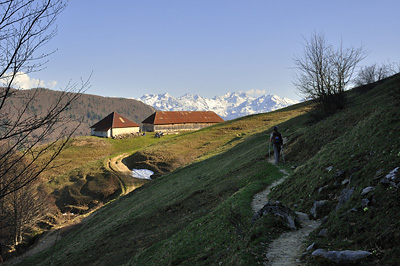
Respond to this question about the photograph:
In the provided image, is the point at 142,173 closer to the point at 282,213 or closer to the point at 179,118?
the point at 282,213

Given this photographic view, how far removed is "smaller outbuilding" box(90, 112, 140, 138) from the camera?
113750 millimetres

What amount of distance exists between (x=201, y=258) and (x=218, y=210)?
5284 mm

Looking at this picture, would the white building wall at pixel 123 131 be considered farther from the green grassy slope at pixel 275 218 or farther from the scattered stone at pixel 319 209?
the scattered stone at pixel 319 209

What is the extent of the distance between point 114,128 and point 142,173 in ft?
177

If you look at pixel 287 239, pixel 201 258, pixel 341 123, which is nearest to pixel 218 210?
pixel 201 258

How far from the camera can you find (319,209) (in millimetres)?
11938

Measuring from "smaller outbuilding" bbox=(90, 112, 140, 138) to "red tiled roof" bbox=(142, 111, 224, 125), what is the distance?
33.1 ft

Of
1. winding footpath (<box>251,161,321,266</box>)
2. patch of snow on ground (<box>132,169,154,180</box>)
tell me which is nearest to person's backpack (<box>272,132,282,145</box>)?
winding footpath (<box>251,161,321,266</box>)

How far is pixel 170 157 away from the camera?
72625 mm

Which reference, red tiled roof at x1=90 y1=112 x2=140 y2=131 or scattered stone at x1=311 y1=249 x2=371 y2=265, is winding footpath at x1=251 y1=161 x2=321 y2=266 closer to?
scattered stone at x1=311 y1=249 x2=371 y2=265

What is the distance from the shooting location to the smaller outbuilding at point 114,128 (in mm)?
113750

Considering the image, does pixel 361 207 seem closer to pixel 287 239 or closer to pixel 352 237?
pixel 352 237

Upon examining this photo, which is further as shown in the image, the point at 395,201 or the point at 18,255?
the point at 18,255

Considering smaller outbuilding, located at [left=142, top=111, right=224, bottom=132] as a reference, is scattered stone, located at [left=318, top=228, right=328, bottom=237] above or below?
below
